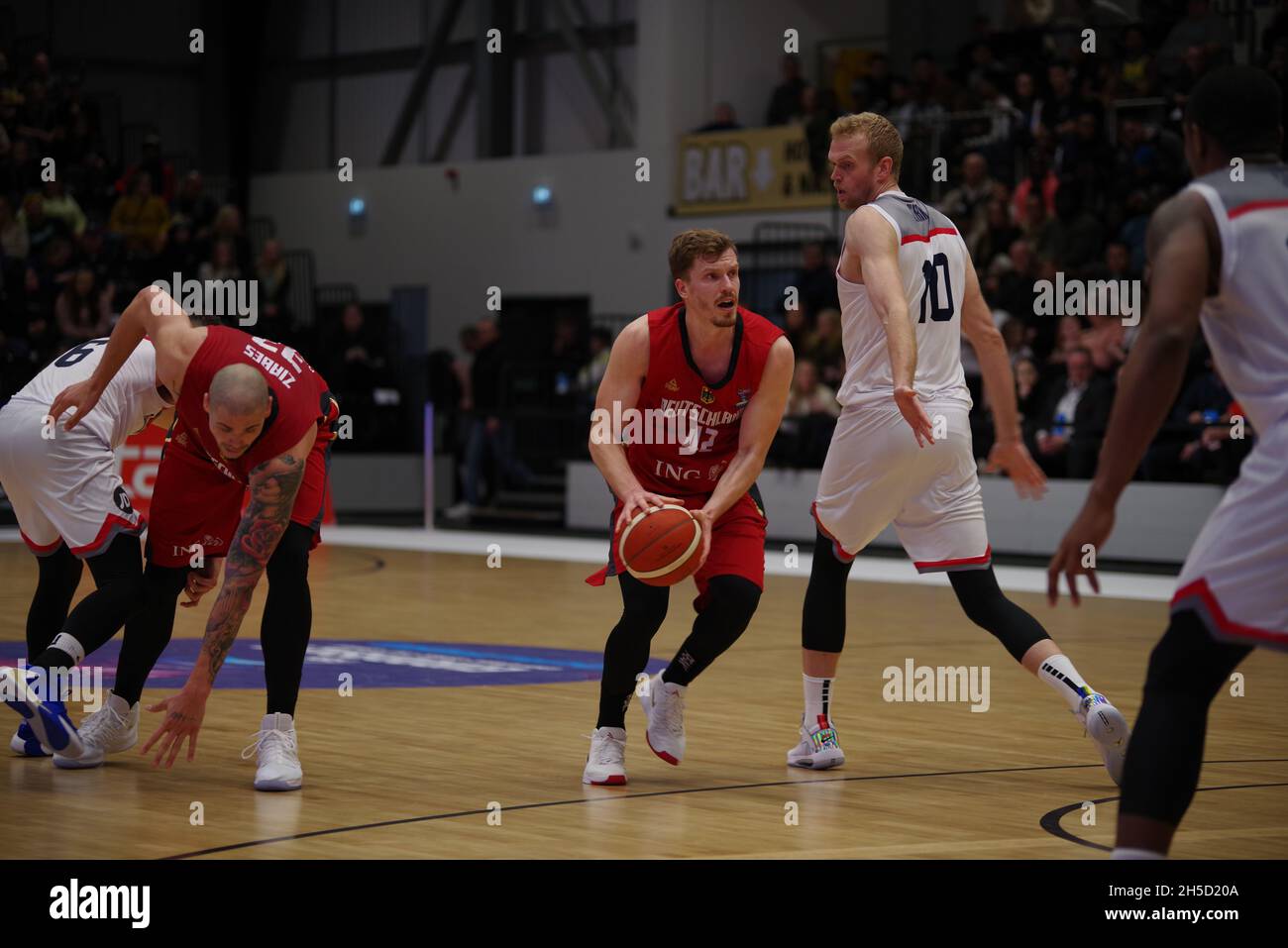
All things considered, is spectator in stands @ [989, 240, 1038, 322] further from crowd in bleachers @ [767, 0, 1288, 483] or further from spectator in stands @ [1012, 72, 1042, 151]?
spectator in stands @ [1012, 72, 1042, 151]

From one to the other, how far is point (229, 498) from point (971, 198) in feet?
42.8

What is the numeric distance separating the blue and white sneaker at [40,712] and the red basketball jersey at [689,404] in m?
1.93

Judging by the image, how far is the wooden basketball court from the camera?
15.2 feet

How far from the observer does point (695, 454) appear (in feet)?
18.8

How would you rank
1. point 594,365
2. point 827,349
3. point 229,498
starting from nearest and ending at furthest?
point 229,498, point 827,349, point 594,365

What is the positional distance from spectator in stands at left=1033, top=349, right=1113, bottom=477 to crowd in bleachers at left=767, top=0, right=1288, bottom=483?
0.02 metres

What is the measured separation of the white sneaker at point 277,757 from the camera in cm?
529

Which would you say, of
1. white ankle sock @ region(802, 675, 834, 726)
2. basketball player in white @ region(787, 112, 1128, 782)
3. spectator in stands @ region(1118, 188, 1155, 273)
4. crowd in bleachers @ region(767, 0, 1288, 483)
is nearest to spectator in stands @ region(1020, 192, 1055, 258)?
crowd in bleachers @ region(767, 0, 1288, 483)

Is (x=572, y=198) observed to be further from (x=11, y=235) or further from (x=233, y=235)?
(x=11, y=235)

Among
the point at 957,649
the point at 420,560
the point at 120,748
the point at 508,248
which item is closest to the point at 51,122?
the point at 508,248

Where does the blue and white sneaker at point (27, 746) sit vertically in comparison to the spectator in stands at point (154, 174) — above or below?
below

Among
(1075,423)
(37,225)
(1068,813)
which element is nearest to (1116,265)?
(1075,423)

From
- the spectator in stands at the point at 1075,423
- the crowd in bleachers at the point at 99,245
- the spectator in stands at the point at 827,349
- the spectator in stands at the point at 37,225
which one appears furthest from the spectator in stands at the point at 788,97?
the spectator in stands at the point at 37,225

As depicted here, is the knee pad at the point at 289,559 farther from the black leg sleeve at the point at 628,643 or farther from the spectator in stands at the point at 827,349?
the spectator in stands at the point at 827,349
